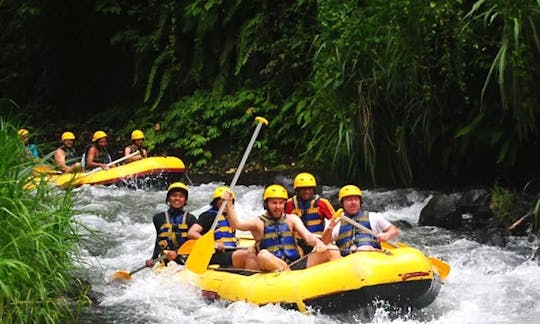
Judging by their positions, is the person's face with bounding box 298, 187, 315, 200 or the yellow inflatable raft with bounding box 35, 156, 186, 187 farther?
the yellow inflatable raft with bounding box 35, 156, 186, 187

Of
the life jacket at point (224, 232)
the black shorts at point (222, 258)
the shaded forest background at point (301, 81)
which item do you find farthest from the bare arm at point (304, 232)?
the shaded forest background at point (301, 81)

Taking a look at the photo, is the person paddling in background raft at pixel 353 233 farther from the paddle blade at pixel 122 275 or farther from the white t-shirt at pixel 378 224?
the paddle blade at pixel 122 275

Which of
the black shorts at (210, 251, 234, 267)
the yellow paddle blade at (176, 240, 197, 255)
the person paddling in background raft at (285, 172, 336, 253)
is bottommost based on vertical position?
the black shorts at (210, 251, 234, 267)

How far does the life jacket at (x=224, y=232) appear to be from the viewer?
673 centimetres

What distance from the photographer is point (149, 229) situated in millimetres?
9062

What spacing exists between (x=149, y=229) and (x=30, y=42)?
10.0m

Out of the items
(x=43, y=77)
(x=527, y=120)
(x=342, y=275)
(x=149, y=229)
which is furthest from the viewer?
(x=43, y=77)

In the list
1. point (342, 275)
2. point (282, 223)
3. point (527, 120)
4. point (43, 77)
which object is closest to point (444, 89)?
point (527, 120)

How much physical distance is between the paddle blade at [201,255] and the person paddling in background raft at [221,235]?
0.37 metres

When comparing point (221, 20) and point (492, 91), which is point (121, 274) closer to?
point (492, 91)

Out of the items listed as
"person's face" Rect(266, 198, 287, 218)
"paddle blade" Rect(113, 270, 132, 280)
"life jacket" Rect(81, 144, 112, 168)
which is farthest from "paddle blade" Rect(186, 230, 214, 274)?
"life jacket" Rect(81, 144, 112, 168)

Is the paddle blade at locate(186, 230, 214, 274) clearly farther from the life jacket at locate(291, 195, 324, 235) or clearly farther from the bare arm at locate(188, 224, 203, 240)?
the life jacket at locate(291, 195, 324, 235)

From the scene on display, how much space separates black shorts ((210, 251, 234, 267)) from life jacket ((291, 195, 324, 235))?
64cm

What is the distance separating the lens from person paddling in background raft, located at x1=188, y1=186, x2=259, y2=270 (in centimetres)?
638
